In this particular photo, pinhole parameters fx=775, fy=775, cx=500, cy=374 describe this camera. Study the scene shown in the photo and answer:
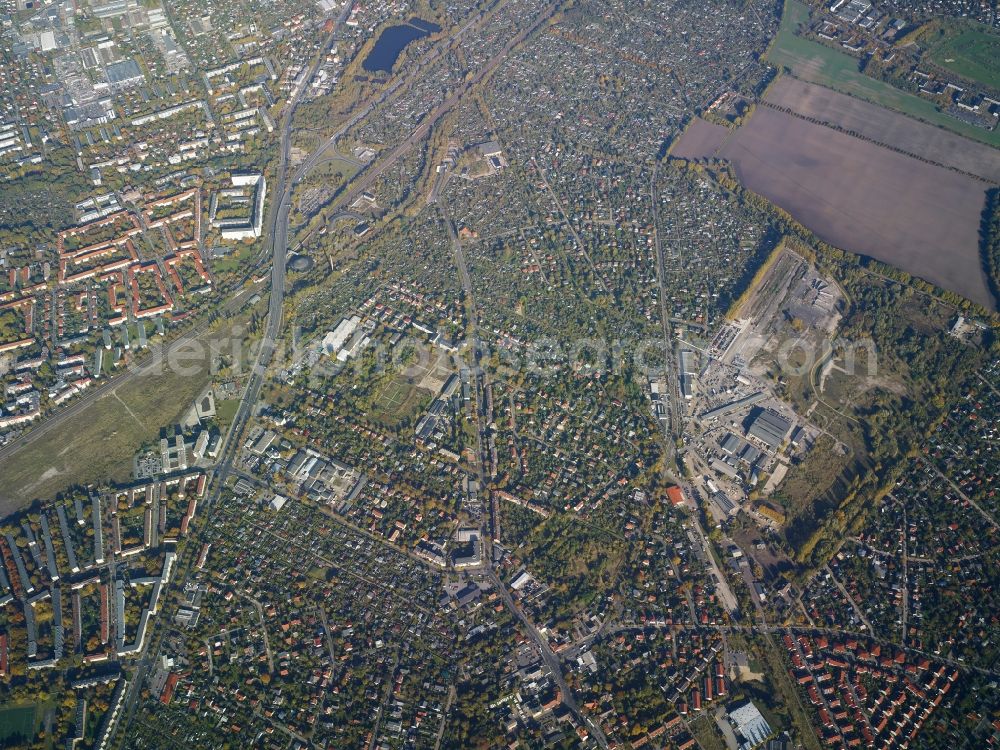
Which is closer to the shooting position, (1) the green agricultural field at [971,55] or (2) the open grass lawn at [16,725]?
(2) the open grass lawn at [16,725]

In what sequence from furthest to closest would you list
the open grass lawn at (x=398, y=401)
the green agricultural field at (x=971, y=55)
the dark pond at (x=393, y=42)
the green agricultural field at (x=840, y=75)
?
the dark pond at (x=393, y=42), the green agricultural field at (x=971, y=55), the green agricultural field at (x=840, y=75), the open grass lawn at (x=398, y=401)

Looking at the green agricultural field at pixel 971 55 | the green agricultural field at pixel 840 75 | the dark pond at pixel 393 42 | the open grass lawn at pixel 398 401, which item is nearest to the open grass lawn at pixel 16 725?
the open grass lawn at pixel 398 401

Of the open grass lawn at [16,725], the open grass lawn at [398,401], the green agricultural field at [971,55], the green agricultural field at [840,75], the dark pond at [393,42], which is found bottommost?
the open grass lawn at [16,725]

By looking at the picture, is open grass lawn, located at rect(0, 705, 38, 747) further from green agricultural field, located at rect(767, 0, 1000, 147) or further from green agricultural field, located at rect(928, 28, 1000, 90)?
green agricultural field, located at rect(928, 28, 1000, 90)

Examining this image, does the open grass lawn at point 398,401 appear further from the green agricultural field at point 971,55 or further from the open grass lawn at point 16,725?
the green agricultural field at point 971,55

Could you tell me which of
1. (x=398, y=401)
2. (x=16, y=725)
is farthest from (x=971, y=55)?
(x=16, y=725)

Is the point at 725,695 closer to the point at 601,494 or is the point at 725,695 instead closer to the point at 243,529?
the point at 601,494

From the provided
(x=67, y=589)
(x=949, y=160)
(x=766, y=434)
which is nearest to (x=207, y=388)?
(x=67, y=589)
